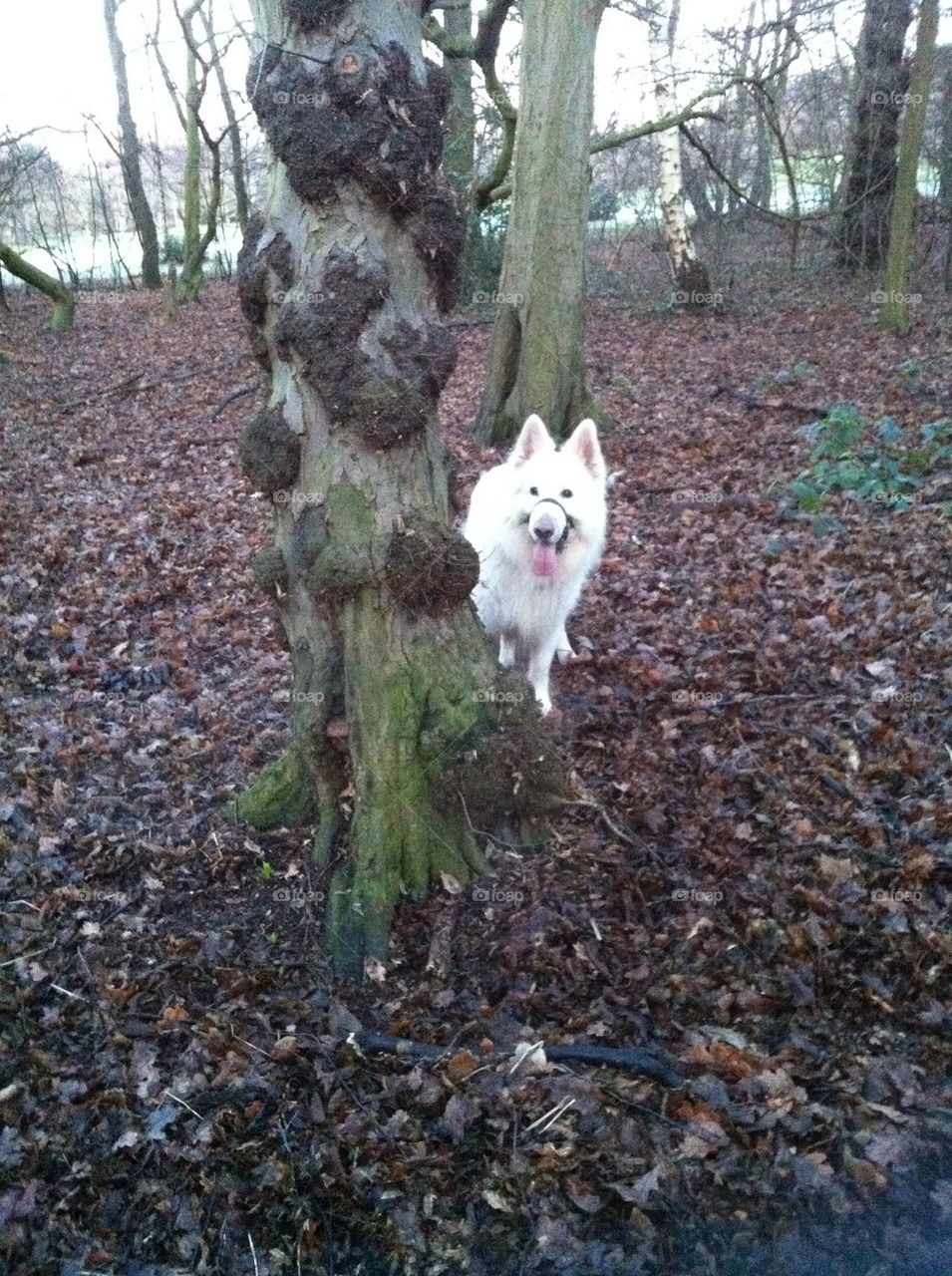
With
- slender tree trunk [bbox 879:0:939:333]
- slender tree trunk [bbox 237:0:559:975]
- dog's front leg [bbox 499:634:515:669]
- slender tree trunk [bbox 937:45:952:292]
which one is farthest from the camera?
slender tree trunk [bbox 937:45:952:292]

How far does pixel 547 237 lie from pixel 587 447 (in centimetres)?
388

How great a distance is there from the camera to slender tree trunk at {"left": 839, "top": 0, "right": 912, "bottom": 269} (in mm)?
15141

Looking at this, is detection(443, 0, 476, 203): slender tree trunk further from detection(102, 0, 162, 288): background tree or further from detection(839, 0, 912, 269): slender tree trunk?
detection(102, 0, 162, 288): background tree

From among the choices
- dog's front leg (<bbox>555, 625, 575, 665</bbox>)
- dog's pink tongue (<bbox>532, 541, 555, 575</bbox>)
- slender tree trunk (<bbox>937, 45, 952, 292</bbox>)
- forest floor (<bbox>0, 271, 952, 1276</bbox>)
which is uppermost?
slender tree trunk (<bbox>937, 45, 952, 292</bbox>)

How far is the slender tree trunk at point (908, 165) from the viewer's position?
9.88 metres

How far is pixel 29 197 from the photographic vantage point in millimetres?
22016

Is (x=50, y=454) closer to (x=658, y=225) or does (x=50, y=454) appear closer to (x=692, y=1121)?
(x=692, y=1121)

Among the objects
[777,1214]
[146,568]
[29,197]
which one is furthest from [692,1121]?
[29,197]

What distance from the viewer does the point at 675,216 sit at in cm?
1550

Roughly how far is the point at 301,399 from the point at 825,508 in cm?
491

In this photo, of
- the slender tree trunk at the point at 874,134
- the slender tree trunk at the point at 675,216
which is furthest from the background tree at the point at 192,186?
the slender tree trunk at the point at 874,134

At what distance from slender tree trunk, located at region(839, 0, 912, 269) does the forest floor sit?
38.1 feet

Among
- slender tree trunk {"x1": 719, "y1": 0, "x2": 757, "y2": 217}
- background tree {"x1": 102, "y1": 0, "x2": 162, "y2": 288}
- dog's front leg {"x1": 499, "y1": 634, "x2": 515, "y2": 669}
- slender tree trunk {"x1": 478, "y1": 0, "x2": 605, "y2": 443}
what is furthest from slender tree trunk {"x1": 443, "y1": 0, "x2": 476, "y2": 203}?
dog's front leg {"x1": 499, "y1": 634, "x2": 515, "y2": 669}

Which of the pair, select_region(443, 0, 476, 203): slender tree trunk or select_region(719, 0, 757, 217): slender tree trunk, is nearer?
select_region(443, 0, 476, 203): slender tree trunk
